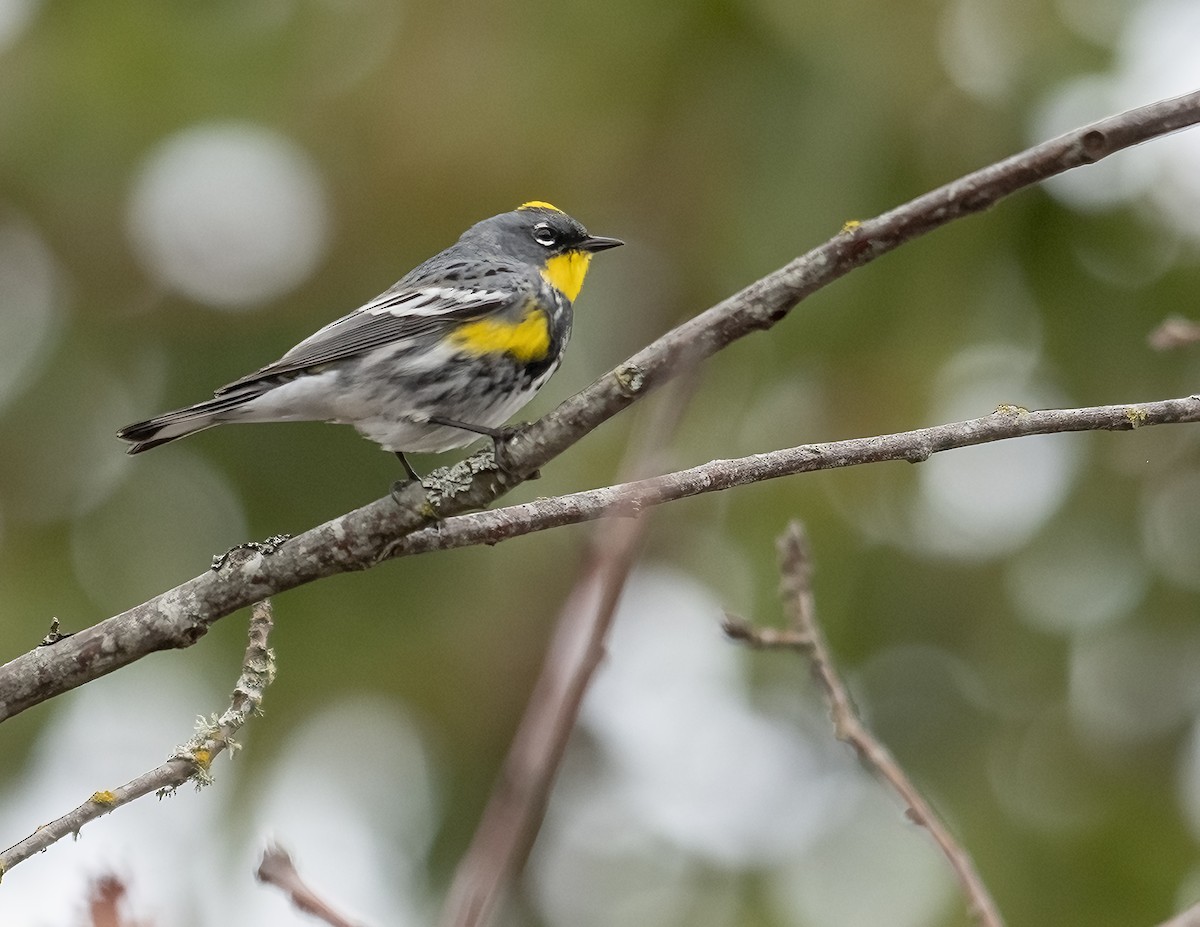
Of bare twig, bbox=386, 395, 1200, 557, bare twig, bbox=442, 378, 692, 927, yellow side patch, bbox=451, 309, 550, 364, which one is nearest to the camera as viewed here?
bare twig, bbox=442, 378, 692, 927

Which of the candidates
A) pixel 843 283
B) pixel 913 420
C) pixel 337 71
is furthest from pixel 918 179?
pixel 337 71

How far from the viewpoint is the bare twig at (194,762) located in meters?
2.22

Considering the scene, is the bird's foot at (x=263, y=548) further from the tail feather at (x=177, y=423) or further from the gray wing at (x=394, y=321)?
the gray wing at (x=394, y=321)

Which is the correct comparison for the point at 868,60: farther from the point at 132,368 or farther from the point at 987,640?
the point at 132,368

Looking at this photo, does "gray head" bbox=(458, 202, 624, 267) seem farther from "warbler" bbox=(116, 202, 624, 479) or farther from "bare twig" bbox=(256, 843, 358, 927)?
"bare twig" bbox=(256, 843, 358, 927)

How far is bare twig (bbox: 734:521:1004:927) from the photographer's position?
6.03 feet

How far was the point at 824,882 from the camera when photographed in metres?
6.50

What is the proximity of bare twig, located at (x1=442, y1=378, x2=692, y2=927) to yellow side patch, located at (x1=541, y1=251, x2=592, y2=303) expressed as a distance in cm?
428

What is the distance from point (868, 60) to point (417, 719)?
14.6 feet

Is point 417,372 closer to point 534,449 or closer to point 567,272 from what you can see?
point 567,272

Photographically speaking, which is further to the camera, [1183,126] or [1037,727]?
[1037,727]

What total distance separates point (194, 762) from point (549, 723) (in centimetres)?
169

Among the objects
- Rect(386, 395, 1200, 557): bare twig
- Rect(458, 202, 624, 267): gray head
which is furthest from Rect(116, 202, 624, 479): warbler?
Rect(386, 395, 1200, 557): bare twig

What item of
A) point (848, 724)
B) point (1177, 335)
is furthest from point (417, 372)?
point (848, 724)
